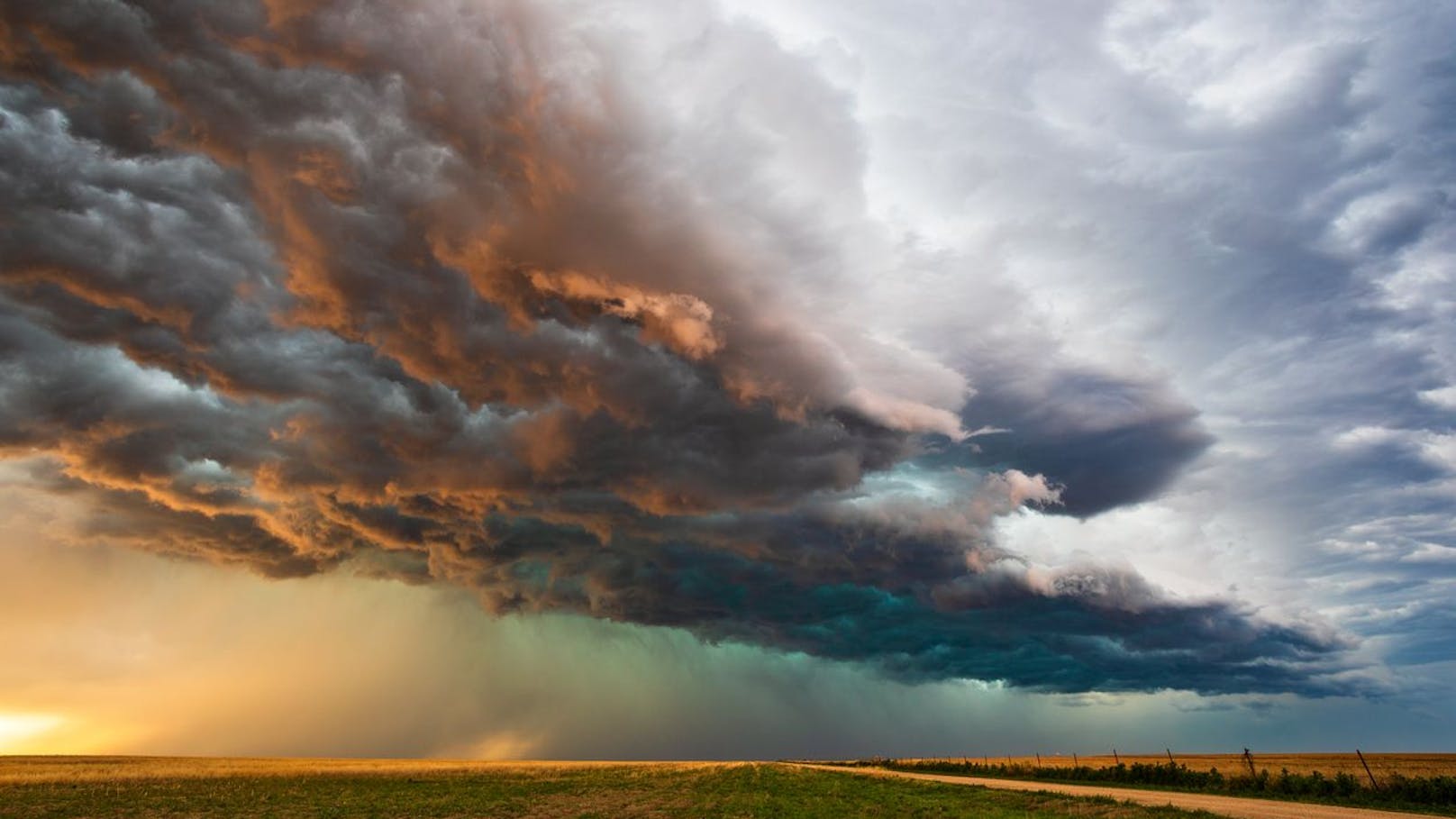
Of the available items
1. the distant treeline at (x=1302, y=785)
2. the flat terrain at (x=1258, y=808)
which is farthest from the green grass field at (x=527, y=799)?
the distant treeline at (x=1302, y=785)

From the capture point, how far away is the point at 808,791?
5612 centimetres

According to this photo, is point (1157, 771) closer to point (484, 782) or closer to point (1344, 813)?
point (1344, 813)

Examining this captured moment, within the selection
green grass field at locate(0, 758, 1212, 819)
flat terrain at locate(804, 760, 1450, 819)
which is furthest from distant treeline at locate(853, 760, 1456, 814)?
green grass field at locate(0, 758, 1212, 819)

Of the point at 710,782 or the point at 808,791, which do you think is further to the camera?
the point at 710,782

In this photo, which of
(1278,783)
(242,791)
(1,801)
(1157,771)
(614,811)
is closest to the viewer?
(614,811)

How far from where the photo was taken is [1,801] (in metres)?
48.9

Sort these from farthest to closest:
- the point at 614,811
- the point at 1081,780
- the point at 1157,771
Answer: the point at 1081,780 → the point at 1157,771 → the point at 614,811

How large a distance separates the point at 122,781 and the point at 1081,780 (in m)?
89.4

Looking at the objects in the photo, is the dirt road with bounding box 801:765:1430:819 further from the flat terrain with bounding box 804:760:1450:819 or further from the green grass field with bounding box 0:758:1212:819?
the green grass field with bounding box 0:758:1212:819

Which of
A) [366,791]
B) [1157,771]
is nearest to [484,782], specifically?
[366,791]

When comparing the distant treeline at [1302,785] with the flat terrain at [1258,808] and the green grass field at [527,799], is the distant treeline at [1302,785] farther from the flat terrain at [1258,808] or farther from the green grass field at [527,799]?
the green grass field at [527,799]

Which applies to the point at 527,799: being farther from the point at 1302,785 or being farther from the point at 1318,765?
the point at 1318,765

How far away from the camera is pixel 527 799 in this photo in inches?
2184

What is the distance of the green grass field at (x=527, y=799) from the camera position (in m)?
42.3
